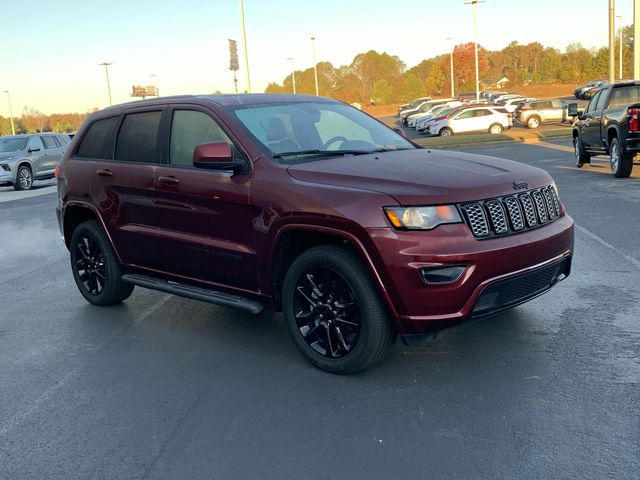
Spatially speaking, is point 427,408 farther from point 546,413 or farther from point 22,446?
point 22,446

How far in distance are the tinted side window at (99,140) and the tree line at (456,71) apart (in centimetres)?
9066

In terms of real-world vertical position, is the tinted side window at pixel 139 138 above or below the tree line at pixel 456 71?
below

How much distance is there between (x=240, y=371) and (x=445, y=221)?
1.73 meters

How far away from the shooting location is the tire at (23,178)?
22609 millimetres

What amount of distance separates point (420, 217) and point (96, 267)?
144 inches

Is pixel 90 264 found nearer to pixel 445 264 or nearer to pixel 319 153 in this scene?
pixel 319 153

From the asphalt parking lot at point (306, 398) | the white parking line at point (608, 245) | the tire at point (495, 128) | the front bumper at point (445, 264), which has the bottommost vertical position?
the tire at point (495, 128)

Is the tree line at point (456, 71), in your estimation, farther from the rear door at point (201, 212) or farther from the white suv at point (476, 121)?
the rear door at point (201, 212)

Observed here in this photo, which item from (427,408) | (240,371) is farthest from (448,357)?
(240,371)

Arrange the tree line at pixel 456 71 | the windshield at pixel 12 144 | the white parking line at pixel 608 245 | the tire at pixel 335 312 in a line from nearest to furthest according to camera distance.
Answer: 1. the tire at pixel 335 312
2. the white parking line at pixel 608 245
3. the windshield at pixel 12 144
4. the tree line at pixel 456 71

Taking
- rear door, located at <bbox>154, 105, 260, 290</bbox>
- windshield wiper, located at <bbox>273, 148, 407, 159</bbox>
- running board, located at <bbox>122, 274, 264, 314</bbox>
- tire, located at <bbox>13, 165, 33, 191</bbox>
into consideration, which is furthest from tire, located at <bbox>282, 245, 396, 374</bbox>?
tire, located at <bbox>13, 165, 33, 191</bbox>

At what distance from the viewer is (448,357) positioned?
4.79 m

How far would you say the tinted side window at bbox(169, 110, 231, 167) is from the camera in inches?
208

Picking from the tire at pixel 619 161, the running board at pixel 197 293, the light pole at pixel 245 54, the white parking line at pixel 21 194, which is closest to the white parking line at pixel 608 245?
the running board at pixel 197 293
